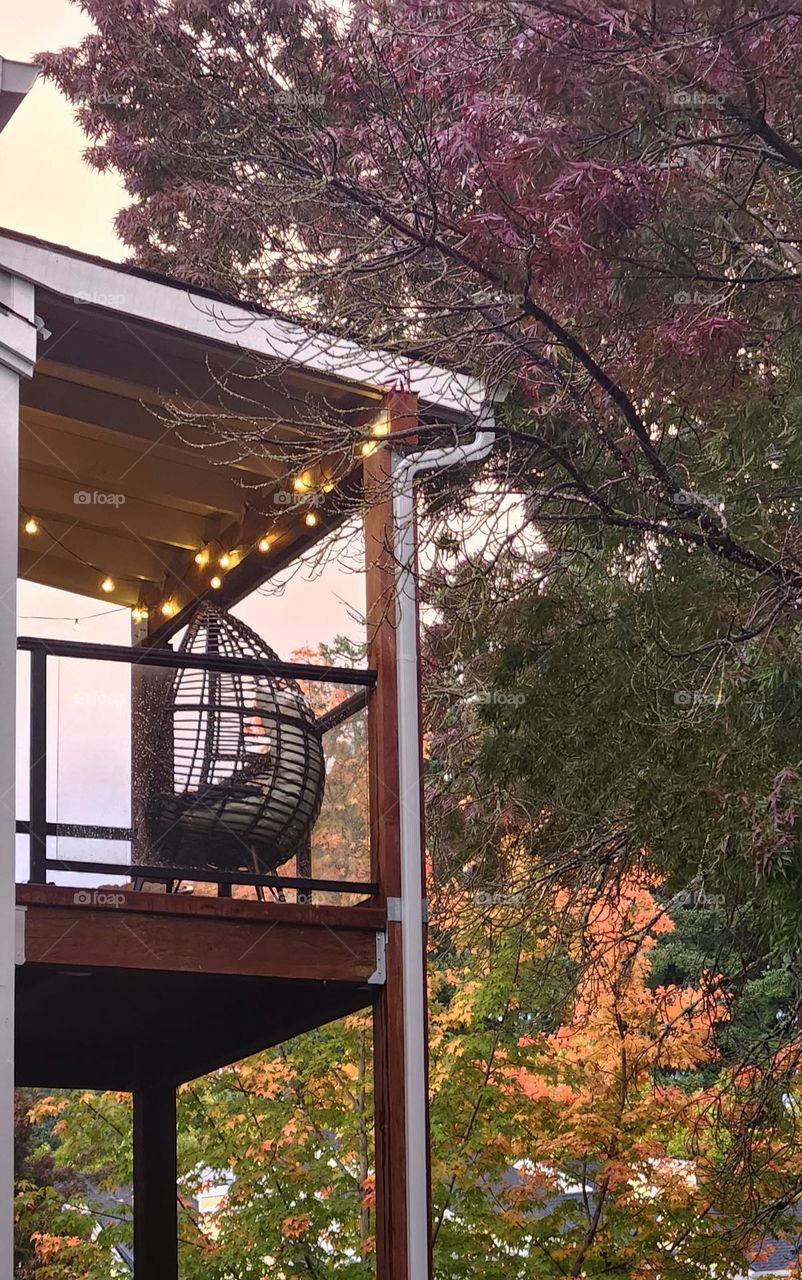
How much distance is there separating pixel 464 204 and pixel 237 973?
381cm

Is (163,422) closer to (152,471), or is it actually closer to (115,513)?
(152,471)

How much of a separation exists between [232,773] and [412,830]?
0.89 metres

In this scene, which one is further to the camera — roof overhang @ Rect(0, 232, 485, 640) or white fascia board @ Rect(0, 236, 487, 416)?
roof overhang @ Rect(0, 232, 485, 640)

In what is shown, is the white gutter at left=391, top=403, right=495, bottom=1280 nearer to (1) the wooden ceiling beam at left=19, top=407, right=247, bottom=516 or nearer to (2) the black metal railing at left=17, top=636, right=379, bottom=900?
(2) the black metal railing at left=17, top=636, right=379, bottom=900

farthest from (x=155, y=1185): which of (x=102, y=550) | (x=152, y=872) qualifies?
(x=102, y=550)

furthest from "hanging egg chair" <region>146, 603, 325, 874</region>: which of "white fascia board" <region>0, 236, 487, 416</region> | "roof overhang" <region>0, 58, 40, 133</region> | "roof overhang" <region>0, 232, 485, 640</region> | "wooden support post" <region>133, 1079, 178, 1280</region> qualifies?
"wooden support post" <region>133, 1079, 178, 1280</region>

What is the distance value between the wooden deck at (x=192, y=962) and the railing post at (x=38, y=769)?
34cm

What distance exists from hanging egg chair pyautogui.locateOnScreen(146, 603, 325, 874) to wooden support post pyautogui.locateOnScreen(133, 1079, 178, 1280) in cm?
319

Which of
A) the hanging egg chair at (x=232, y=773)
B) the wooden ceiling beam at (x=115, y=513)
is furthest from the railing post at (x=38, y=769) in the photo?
the wooden ceiling beam at (x=115, y=513)

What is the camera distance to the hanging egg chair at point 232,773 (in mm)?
7207

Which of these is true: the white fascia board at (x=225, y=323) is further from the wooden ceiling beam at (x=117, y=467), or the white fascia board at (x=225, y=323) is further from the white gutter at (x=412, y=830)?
the wooden ceiling beam at (x=117, y=467)

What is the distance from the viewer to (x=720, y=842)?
23.9 feet

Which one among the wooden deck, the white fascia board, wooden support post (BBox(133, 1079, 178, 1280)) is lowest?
wooden support post (BBox(133, 1079, 178, 1280))

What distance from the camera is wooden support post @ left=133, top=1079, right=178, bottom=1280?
9.38 metres
